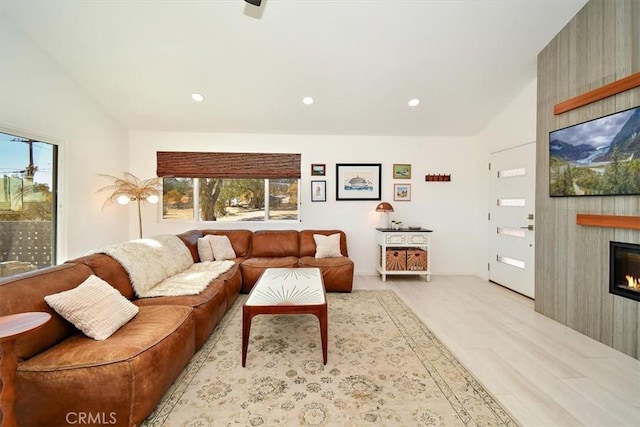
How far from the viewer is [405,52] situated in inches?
117

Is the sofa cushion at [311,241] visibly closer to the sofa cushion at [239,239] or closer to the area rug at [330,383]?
the sofa cushion at [239,239]

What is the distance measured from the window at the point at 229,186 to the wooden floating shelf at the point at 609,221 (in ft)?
12.0

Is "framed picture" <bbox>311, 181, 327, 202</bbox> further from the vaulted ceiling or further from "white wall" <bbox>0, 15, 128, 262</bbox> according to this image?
"white wall" <bbox>0, 15, 128, 262</bbox>

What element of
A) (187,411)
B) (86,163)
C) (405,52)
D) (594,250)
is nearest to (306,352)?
(187,411)

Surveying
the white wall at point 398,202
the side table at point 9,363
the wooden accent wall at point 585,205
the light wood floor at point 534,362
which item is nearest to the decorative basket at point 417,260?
the white wall at point 398,202

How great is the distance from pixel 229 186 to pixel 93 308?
316cm

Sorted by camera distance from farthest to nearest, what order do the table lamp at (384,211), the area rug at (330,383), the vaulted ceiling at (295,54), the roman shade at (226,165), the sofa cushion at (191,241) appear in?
the roman shade at (226,165)
the table lamp at (384,211)
the sofa cushion at (191,241)
the vaulted ceiling at (295,54)
the area rug at (330,383)

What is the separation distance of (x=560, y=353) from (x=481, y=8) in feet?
10.6

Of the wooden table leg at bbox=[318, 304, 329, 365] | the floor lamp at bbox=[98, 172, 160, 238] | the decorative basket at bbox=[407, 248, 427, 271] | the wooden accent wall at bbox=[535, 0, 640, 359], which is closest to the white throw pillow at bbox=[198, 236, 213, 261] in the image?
the floor lamp at bbox=[98, 172, 160, 238]

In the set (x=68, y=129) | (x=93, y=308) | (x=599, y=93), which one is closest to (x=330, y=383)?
(x=93, y=308)

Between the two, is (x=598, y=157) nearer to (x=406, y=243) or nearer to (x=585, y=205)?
(x=585, y=205)

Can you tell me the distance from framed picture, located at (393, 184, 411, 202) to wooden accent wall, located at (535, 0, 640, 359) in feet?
6.28

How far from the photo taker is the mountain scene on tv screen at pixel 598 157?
2.16m

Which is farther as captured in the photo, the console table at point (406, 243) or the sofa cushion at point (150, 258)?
the console table at point (406, 243)
